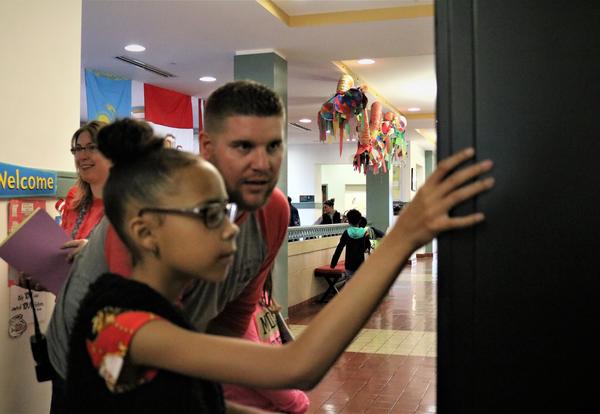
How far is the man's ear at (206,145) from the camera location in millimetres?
1387

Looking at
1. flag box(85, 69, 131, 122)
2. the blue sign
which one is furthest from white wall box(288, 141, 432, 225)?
the blue sign

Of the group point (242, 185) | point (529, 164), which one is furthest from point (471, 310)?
point (242, 185)

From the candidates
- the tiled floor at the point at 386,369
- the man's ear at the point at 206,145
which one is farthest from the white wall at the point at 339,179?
the man's ear at the point at 206,145

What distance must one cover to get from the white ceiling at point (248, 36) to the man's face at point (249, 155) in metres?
4.69

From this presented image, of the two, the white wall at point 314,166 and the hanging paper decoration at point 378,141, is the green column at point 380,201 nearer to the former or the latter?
the white wall at point 314,166

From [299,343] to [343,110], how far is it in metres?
7.30

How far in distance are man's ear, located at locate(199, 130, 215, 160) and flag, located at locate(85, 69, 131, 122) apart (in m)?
6.91

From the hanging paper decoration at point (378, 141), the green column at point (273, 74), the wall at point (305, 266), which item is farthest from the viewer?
the hanging paper decoration at point (378, 141)

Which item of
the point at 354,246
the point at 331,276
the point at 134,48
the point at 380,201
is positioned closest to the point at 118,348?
the point at 134,48

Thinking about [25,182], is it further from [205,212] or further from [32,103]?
[205,212]

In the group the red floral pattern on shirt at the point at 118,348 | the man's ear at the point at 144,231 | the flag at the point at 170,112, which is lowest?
the red floral pattern on shirt at the point at 118,348

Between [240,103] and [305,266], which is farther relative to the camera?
[305,266]

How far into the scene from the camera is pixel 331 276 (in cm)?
972

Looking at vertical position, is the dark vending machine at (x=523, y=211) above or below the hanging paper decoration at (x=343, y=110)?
below
